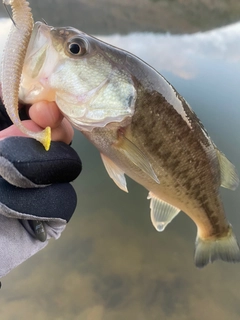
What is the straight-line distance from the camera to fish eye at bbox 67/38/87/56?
95 cm

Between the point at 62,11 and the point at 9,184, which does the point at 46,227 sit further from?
the point at 62,11

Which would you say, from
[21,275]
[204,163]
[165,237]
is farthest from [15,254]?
[165,237]

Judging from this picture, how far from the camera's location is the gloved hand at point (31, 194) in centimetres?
85

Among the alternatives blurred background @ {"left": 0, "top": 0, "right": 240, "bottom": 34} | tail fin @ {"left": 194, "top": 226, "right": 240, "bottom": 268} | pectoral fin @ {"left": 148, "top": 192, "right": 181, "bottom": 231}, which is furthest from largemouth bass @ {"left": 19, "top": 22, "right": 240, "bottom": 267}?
blurred background @ {"left": 0, "top": 0, "right": 240, "bottom": 34}

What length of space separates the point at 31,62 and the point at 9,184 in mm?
347

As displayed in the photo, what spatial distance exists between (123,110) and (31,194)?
384mm

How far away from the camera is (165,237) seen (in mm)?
2795

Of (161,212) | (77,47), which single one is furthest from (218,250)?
(77,47)

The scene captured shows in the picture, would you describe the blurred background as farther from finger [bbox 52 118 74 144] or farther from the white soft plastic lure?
the white soft plastic lure

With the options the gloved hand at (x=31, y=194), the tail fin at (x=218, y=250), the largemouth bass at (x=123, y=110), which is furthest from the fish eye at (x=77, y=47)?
the tail fin at (x=218, y=250)

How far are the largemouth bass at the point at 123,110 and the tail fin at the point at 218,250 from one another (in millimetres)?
383

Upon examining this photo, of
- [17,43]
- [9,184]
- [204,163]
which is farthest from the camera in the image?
[204,163]

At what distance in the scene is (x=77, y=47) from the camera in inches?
38.3

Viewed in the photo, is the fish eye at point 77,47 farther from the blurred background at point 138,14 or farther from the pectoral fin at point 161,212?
the blurred background at point 138,14
